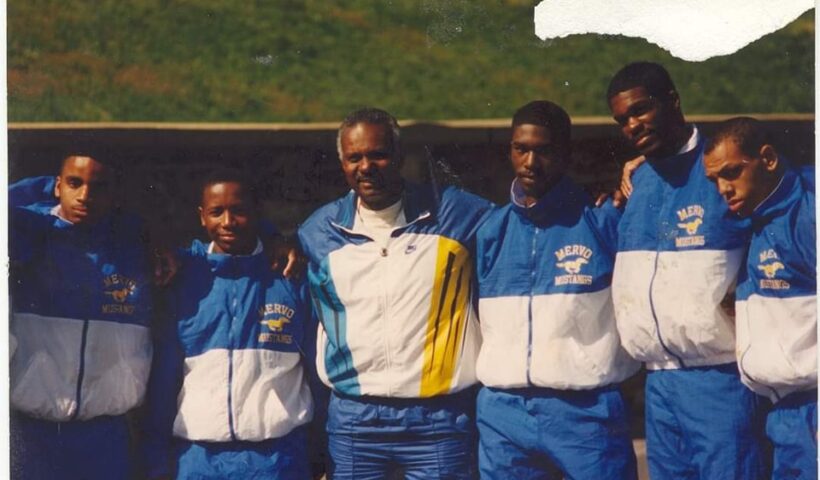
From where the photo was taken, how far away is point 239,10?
5.12 m

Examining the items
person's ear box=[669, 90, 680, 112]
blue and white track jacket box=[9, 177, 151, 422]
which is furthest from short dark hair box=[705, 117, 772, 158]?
blue and white track jacket box=[9, 177, 151, 422]

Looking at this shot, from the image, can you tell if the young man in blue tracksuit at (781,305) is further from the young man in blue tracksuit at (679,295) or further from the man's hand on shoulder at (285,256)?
the man's hand on shoulder at (285,256)

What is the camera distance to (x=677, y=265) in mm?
4777

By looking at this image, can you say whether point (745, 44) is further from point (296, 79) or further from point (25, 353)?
point (25, 353)

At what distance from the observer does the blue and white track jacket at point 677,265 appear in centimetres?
473

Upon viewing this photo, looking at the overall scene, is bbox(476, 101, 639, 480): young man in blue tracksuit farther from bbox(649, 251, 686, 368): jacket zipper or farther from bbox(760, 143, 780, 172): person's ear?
bbox(760, 143, 780, 172): person's ear

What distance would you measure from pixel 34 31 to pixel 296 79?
100 centimetres

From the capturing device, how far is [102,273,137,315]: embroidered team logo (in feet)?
16.5

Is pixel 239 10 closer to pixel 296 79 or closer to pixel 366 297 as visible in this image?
pixel 296 79

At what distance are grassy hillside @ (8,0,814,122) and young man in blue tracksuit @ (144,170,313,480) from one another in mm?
389

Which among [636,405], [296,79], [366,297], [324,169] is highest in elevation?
[296,79]

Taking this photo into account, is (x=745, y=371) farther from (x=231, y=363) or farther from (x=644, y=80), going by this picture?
(x=231, y=363)

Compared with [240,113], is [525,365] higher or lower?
lower

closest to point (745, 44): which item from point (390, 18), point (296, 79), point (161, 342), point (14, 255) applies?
point (390, 18)
